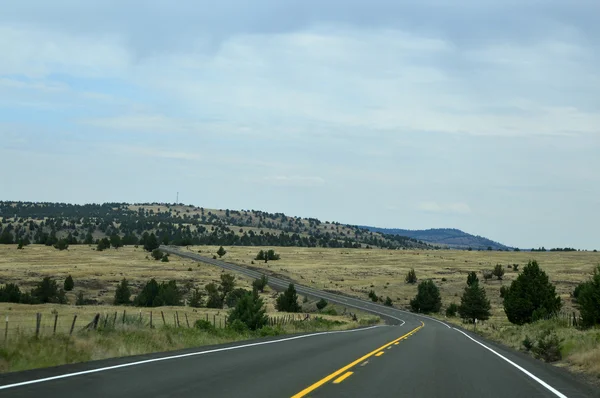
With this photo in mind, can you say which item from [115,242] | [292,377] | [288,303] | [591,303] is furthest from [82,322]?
[115,242]

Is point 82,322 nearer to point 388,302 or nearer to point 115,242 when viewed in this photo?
point 388,302

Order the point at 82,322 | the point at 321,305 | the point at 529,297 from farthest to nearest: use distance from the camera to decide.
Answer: the point at 321,305
the point at 529,297
the point at 82,322

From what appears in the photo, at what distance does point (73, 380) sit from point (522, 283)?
6326 centimetres

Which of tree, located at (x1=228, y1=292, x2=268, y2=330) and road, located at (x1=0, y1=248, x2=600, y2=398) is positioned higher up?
road, located at (x1=0, y1=248, x2=600, y2=398)

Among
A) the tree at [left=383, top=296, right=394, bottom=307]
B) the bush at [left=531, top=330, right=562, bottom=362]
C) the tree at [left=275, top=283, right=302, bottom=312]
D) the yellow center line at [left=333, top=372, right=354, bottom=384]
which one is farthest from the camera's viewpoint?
the tree at [left=383, top=296, right=394, bottom=307]

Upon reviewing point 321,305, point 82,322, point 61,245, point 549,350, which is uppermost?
point 549,350

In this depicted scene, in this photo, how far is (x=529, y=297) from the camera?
6725cm

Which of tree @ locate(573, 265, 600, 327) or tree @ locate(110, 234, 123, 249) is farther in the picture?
tree @ locate(110, 234, 123, 249)

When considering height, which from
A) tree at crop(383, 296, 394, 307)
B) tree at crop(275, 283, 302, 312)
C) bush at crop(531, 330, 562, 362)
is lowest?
tree at crop(383, 296, 394, 307)

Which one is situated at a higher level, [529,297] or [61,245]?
[529,297]

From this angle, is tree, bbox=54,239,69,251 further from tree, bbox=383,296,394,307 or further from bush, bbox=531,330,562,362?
bush, bbox=531,330,562,362

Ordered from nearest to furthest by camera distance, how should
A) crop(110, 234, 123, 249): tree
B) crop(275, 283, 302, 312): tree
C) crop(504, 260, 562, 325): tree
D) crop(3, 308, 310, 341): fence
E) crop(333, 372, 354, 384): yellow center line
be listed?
1. crop(333, 372, 354, 384): yellow center line
2. crop(3, 308, 310, 341): fence
3. crop(504, 260, 562, 325): tree
4. crop(275, 283, 302, 312): tree
5. crop(110, 234, 123, 249): tree

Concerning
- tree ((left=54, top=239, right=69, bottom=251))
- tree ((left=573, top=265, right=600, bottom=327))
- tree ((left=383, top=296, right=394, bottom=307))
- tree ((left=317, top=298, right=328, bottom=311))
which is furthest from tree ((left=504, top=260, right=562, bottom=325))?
tree ((left=54, top=239, right=69, bottom=251))

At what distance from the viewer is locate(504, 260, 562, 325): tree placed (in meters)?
67.0
